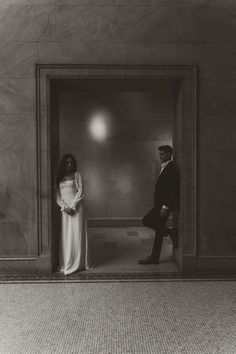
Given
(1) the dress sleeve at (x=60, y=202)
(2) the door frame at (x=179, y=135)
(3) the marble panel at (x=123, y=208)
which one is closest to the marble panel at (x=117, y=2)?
(2) the door frame at (x=179, y=135)

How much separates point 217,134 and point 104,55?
6.53 ft

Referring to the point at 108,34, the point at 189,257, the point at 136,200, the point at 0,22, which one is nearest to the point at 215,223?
the point at 189,257

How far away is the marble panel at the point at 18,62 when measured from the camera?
6316mm

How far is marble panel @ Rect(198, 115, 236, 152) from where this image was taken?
6.49 m

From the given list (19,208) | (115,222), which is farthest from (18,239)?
(115,222)

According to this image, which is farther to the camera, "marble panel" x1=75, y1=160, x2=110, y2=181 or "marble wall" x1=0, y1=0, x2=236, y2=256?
"marble panel" x1=75, y1=160, x2=110, y2=181

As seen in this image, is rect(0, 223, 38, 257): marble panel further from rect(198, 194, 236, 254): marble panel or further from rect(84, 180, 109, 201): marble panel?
rect(84, 180, 109, 201): marble panel

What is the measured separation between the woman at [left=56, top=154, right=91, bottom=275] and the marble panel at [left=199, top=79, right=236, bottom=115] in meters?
2.13

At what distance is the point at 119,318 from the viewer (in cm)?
452

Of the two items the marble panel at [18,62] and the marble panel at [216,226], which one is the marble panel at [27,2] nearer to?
the marble panel at [18,62]

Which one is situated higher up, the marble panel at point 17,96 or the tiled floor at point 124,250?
the marble panel at point 17,96

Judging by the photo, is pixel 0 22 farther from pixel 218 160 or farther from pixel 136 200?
pixel 136 200

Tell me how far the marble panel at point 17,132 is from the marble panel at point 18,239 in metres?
1.13

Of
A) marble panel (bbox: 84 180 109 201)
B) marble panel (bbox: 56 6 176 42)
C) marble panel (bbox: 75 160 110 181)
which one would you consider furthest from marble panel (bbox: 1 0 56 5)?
marble panel (bbox: 84 180 109 201)
